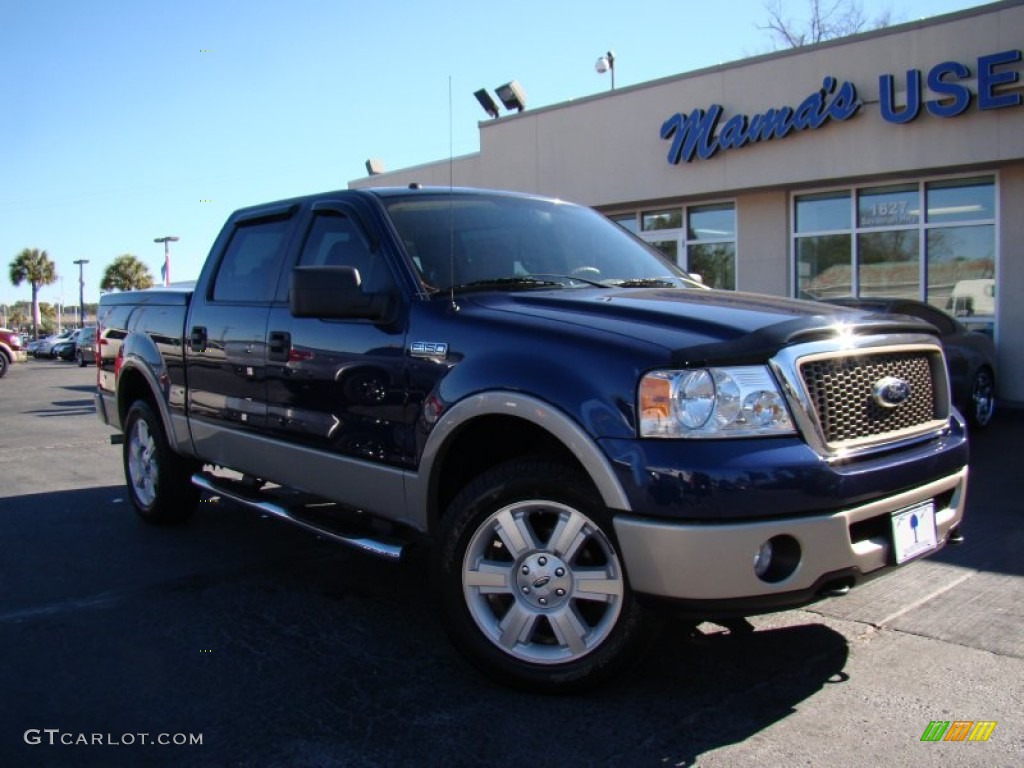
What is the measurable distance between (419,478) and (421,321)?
65 centimetres

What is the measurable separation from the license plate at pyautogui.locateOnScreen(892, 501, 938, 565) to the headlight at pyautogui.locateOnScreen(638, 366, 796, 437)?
59 cm

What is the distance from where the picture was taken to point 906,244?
1253 centimetres

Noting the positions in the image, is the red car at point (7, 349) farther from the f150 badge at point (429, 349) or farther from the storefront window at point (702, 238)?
the f150 badge at point (429, 349)

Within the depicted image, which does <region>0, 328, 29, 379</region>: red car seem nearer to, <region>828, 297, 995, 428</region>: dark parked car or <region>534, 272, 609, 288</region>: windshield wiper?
<region>828, 297, 995, 428</region>: dark parked car

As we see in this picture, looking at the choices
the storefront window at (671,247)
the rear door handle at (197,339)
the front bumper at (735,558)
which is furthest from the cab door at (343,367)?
the storefront window at (671,247)

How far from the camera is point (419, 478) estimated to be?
3572mm

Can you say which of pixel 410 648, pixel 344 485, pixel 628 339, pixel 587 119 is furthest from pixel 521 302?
pixel 587 119

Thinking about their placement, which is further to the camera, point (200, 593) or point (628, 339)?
point (200, 593)

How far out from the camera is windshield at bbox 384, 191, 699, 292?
3953 mm

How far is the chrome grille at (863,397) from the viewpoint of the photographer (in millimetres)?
2963


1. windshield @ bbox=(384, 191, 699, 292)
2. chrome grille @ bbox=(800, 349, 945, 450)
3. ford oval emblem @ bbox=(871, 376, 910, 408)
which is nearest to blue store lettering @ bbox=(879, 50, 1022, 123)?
windshield @ bbox=(384, 191, 699, 292)

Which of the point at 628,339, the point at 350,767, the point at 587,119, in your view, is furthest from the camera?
the point at 587,119

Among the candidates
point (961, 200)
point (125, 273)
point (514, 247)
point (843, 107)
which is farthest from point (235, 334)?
point (125, 273)

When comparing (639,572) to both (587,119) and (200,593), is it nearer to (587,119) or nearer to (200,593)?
(200,593)
